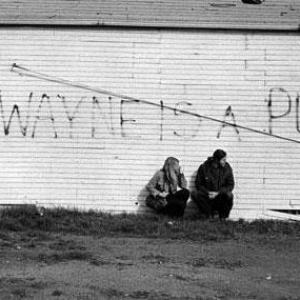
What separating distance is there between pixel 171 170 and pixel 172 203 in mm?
527

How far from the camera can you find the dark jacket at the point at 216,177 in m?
11.5

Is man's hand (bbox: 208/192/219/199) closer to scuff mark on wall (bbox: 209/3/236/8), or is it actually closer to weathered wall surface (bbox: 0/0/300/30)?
weathered wall surface (bbox: 0/0/300/30)

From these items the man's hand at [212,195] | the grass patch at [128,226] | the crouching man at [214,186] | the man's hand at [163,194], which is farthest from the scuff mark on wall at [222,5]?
the grass patch at [128,226]

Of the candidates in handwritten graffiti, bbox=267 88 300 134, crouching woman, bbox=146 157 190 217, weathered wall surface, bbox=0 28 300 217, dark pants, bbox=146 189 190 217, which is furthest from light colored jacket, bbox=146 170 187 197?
handwritten graffiti, bbox=267 88 300 134

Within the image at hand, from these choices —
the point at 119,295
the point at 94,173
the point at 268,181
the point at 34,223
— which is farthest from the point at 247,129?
the point at 119,295

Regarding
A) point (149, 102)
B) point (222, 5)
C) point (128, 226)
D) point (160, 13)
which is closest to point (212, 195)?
point (128, 226)

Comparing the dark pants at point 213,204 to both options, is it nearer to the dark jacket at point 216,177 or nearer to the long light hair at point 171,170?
the dark jacket at point 216,177

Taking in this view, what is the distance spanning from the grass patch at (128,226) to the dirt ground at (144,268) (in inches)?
12.2

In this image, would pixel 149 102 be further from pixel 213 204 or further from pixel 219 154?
pixel 213 204

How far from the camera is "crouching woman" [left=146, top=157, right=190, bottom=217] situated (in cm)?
1144

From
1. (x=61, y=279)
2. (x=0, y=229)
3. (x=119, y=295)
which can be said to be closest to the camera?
(x=119, y=295)

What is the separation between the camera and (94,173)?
11.8m

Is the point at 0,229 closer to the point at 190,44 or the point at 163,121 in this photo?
the point at 163,121

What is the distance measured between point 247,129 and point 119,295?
5296 mm
